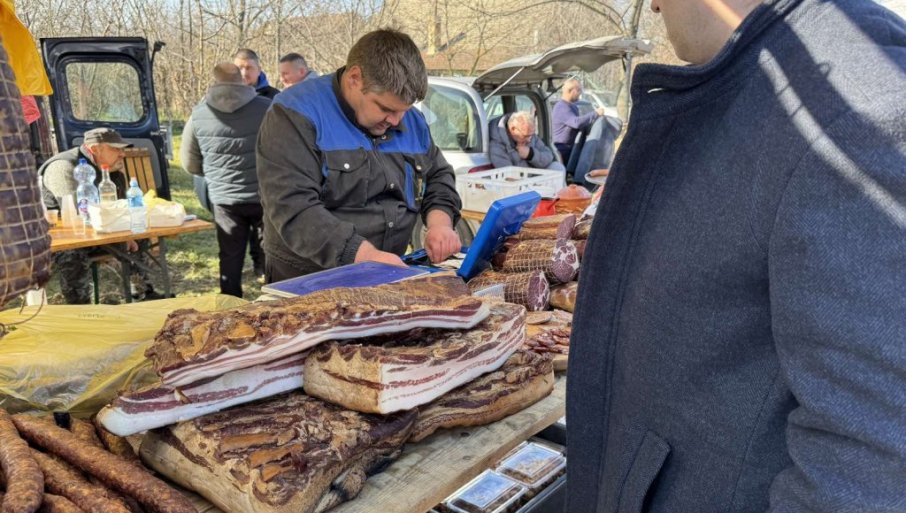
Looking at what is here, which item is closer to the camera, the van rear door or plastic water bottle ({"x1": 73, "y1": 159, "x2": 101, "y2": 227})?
plastic water bottle ({"x1": 73, "y1": 159, "x2": 101, "y2": 227})

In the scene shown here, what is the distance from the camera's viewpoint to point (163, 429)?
1.58 m

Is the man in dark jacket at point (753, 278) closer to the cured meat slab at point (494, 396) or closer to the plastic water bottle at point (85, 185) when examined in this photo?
the cured meat slab at point (494, 396)

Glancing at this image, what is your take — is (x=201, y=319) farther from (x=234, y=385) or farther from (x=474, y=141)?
(x=474, y=141)

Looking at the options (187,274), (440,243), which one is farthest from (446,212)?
(187,274)

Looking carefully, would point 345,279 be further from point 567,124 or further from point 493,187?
point 567,124

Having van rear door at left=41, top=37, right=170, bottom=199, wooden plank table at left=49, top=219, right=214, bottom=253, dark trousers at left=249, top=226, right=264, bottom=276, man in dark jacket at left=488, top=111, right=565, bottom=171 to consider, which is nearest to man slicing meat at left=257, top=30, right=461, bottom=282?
wooden plank table at left=49, top=219, right=214, bottom=253

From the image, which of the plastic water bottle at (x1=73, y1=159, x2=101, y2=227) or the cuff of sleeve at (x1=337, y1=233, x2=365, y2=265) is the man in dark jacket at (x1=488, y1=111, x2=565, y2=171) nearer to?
the plastic water bottle at (x1=73, y1=159, x2=101, y2=227)

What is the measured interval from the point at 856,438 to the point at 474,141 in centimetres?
727

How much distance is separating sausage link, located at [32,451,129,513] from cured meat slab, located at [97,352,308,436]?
0.14 meters

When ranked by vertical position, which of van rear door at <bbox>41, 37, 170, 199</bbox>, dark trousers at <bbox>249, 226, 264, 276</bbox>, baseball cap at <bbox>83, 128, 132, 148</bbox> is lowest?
dark trousers at <bbox>249, 226, 264, 276</bbox>

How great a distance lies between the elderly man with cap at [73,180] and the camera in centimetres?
614

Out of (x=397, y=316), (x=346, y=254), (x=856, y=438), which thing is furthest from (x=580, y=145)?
(x=856, y=438)

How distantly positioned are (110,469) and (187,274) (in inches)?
289

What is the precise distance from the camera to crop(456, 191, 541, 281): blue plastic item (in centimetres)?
291
